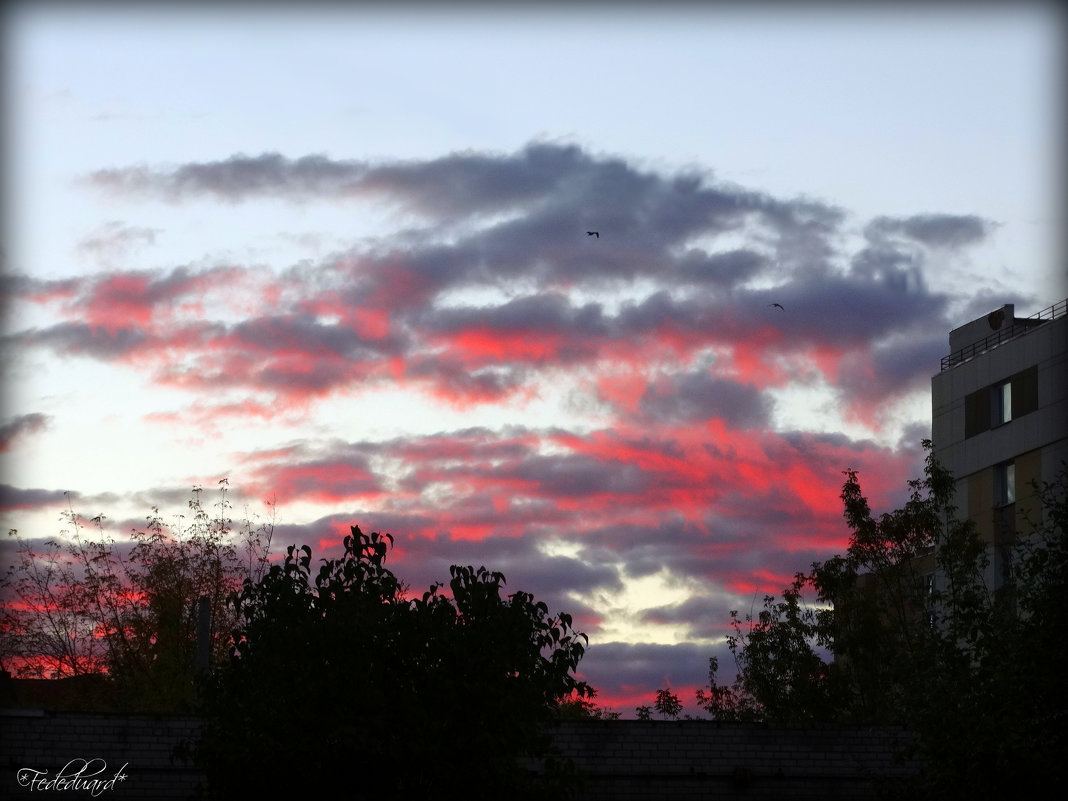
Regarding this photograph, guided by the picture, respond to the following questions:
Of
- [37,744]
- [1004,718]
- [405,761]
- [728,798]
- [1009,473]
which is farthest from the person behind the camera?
[1009,473]

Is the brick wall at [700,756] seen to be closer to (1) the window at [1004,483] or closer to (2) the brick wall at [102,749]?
(2) the brick wall at [102,749]

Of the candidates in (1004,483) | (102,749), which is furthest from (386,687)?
(1004,483)

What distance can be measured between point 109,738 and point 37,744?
4.35 ft

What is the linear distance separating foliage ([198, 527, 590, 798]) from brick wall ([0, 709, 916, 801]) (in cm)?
708

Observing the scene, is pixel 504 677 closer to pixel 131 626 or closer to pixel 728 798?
pixel 728 798

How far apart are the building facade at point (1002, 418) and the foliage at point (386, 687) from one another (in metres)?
32.8

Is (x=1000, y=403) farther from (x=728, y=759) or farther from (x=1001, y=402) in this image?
(x=728, y=759)

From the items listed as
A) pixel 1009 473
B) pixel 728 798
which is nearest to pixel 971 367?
pixel 1009 473

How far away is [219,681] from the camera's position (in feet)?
68.9

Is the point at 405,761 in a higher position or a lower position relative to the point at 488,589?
lower

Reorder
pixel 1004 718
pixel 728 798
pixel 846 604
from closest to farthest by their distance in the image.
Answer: pixel 1004 718 → pixel 728 798 → pixel 846 604

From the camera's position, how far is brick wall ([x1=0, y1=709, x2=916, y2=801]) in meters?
27.1

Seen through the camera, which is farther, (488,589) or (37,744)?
(37,744)

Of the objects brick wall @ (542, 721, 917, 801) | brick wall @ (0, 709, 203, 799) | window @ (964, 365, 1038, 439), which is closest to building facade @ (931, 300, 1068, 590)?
window @ (964, 365, 1038, 439)
